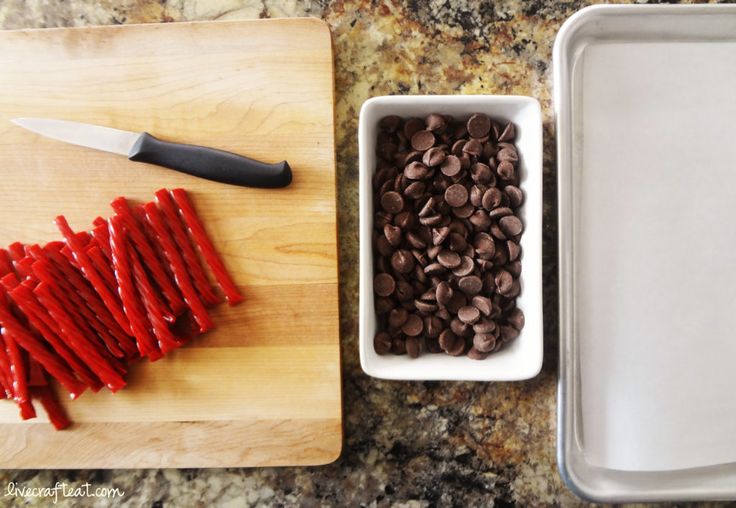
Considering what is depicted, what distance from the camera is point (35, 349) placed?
42.8 inches

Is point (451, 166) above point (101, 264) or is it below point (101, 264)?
above

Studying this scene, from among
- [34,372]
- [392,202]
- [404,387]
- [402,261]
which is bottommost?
[404,387]

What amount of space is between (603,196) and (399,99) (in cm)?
48

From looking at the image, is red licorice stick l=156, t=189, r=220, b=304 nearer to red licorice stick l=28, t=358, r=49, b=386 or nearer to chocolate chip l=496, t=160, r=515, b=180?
red licorice stick l=28, t=358, r=49, b=386

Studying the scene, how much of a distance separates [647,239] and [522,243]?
0.94 ft

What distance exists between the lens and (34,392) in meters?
1.14

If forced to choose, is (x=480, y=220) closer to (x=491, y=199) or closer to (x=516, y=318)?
(x=491, y=199)

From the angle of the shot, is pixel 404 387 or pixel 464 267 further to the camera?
pixel 404 387

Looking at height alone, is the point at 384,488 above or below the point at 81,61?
below

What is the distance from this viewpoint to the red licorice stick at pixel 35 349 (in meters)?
1.08

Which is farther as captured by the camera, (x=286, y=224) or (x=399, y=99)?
(x=286, y=224)

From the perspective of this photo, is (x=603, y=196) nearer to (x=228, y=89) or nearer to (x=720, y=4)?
(x=720, y=4)

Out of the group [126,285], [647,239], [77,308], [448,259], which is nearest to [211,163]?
[126,285]

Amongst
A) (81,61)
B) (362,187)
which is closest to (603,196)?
(362,187)
